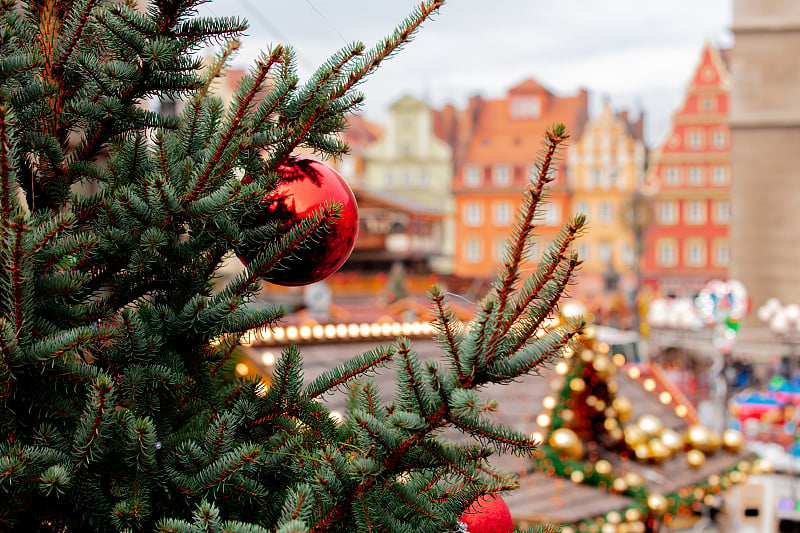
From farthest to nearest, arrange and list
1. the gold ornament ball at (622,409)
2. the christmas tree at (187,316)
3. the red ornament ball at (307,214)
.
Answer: the gold ornament ball at (622,409)
the red ornament ball at (307,214)
the christmas tree at (187,316)

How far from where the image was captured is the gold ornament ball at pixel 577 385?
19.8 ft

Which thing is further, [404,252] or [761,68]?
[404,252]

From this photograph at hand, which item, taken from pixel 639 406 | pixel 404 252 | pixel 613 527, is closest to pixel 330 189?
pixel 613 527

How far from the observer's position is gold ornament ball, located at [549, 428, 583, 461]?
18.7 feet

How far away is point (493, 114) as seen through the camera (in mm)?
39875

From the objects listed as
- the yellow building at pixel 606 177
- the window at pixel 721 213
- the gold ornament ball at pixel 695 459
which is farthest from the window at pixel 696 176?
the gold ornament ball at pixel 695 459

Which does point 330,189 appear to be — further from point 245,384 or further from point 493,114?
point 493,114

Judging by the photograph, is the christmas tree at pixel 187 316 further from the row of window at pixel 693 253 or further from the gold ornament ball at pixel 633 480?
the row of window at pixel 693 253

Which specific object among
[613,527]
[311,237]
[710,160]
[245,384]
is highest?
[710,160]

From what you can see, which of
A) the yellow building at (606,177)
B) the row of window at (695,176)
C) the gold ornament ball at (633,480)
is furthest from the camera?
the yellow building at (606,177)

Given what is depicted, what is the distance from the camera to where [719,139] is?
3412 centimetres

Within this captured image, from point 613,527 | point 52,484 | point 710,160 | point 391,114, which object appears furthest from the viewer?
point 391,114

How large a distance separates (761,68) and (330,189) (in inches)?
900

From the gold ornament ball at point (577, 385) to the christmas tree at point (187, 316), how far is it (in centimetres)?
466
